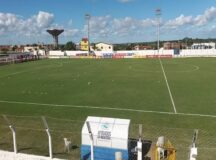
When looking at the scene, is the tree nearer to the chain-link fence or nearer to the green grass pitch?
the green grass pitch

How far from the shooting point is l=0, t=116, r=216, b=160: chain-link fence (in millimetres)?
12602

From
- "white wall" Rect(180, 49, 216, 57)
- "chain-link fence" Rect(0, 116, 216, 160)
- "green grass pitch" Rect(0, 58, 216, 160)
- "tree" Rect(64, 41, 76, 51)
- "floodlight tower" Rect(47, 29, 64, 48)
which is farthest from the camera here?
"floodlight tower" Rect(47, 29, 64, 48)

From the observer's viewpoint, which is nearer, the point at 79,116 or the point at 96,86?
the point at 79,116

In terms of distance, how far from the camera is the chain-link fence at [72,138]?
1260 cm

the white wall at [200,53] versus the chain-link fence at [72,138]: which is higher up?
the white wall at [200,53]

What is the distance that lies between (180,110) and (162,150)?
929 centimetres

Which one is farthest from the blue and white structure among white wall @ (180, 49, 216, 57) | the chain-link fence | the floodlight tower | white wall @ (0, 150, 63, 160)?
the floodlight tower

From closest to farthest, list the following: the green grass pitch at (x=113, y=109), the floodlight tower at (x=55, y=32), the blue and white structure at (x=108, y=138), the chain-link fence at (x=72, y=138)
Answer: the blue and white structure at (x=108, y=138)
the chain-link fence at (x=72, y=138)
the green grass pitch at (x=113, y=109)
the floodlight tower at (x=55, y=32)

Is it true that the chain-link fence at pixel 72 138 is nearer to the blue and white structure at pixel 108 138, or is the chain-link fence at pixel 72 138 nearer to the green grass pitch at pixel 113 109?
the green grass pitch at pixel 113 109

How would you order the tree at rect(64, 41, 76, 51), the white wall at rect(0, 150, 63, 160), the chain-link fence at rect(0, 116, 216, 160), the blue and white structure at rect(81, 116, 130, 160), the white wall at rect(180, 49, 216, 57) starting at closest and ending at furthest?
1. the blue and white structure at rect(81, 116, 130, 160)
2. the white wall at rect(0, 150, 63, 160)
3. the chain-link fence at rect(0, 116, 216, 160)
4. the white wall at rect(180, 49, 216, 57)
5. the tree at rect(64, 41, 76, 51)

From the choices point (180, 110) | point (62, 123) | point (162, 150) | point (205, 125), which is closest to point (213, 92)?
point (180, 110)

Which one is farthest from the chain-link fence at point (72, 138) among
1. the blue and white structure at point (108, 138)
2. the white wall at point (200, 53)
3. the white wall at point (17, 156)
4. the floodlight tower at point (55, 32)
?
the floodlight tower at point (55, 32)

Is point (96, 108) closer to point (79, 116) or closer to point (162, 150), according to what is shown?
point (79, 116)

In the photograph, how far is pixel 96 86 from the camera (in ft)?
105
